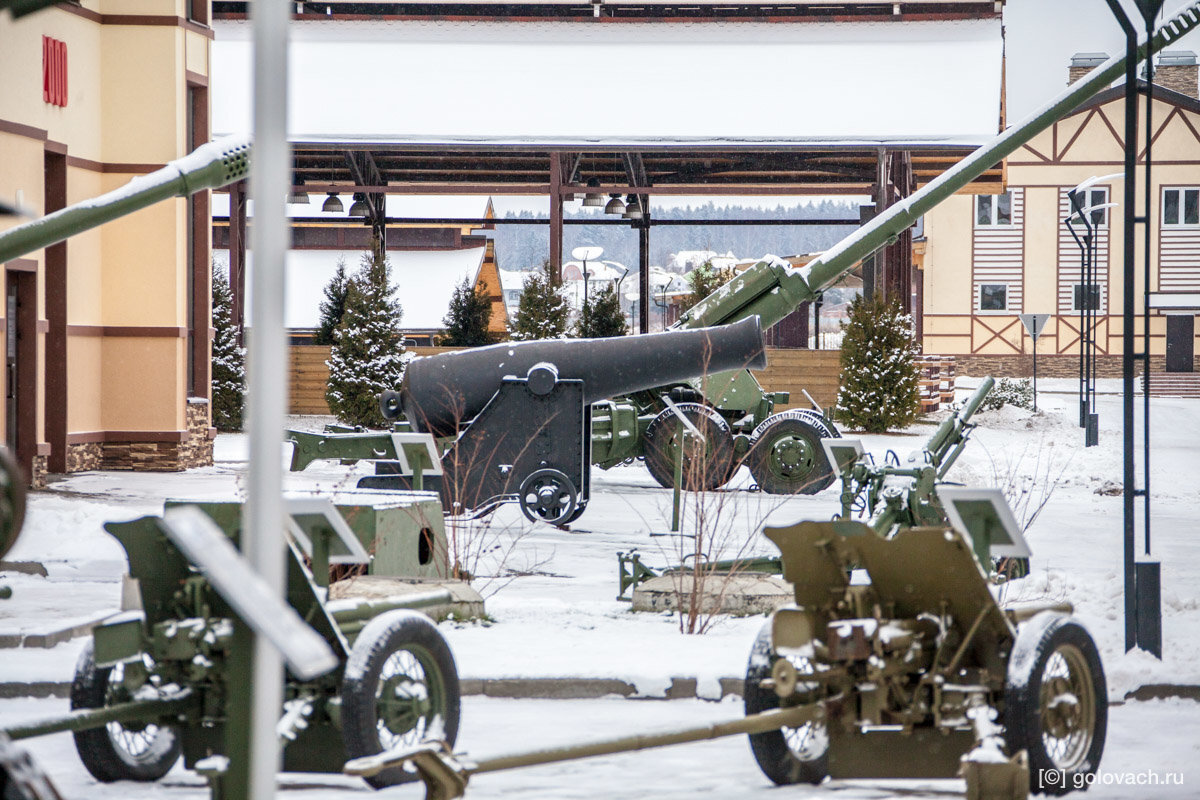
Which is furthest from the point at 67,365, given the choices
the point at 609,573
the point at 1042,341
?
the point at 1042,341

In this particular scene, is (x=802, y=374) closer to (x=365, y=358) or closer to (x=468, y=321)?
(x=468, y=321)

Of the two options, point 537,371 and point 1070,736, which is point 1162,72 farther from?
point 1070,736

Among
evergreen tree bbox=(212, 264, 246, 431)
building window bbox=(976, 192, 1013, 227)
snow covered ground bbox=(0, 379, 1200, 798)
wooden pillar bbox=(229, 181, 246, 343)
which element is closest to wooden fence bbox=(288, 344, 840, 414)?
evergreen tree bbox=(212, 264, 246, 431)

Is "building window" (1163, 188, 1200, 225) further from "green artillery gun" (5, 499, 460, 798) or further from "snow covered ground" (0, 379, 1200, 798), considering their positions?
"green artillery gun" (5, 499, 460, 798)

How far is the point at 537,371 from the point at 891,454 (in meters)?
3.84

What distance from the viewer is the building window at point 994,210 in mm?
46438

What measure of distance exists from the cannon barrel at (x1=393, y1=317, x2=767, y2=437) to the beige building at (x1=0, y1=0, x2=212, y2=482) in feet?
17.3

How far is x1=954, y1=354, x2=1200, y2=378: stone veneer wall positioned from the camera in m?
46.5

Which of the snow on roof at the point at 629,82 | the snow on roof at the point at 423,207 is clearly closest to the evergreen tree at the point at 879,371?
the snow on roof at the point at 629,82

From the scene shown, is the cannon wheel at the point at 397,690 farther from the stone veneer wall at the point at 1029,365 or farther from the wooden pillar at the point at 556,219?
the stone veneer wall at the point at 1029,365

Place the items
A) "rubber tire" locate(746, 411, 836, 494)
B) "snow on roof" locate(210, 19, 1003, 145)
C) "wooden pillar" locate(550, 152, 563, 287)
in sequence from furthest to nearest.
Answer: "wooden pillar" locate(550, 152, 563, 287), "snow on roof" locate(210, 19, 1003, 145), "rubber tire" locate(746, 411, 836, 494)

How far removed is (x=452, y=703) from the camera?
5.32 m

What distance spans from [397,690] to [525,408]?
24.9 ft

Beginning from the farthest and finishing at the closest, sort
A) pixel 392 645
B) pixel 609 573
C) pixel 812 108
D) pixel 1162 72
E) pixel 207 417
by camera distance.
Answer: pixel 1162 72 → pixel 812 108 → pixel 207 417 → pixel 609 573 → pixel 392 645
